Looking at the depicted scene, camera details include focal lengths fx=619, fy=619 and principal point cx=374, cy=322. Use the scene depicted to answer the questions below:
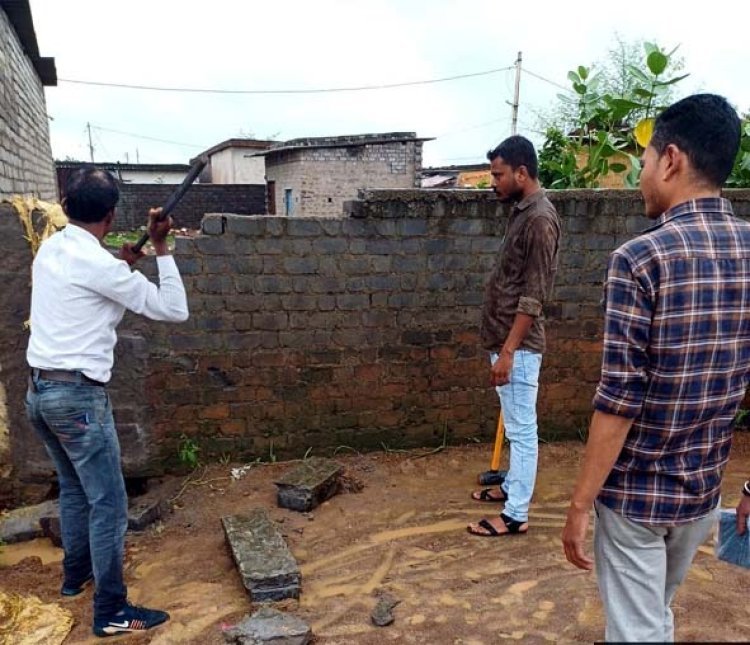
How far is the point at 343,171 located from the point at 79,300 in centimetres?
1504

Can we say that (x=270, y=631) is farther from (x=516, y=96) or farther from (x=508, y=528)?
(x=516, y=96)

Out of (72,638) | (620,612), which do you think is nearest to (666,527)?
(620,612)

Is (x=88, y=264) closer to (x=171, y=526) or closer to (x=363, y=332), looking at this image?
(x=171, y=526)

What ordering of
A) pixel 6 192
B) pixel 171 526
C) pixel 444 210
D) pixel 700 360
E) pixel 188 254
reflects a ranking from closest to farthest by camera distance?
pixel 700 360
pixel 171 526
pixel 188 254
pixel 444 210
pixel 6 192

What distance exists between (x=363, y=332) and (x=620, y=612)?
3.14 metres

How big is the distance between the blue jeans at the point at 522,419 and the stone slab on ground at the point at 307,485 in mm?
1250

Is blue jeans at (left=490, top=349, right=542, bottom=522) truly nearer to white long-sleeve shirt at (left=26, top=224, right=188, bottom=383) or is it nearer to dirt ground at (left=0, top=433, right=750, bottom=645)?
dirt ground at (left=0, top=433, right=750, bottom=645)

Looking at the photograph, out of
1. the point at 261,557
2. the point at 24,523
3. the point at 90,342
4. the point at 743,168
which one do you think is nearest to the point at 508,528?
the point at 261,557

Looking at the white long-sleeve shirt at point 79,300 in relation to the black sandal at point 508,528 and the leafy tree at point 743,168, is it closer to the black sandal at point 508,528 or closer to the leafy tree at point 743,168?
the black sandal at point 508,528

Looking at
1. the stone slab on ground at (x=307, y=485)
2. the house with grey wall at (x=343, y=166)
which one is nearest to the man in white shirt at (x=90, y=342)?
the stone slab on ground at (x=307, y=485)

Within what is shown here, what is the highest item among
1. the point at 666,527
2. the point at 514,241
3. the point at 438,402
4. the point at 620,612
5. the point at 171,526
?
the point at 514,241

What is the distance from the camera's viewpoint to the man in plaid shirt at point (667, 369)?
158cm

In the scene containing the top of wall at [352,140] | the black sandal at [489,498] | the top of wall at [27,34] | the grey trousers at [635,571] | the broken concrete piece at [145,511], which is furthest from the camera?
the top of wall at [352,140]

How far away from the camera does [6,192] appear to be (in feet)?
17.2
